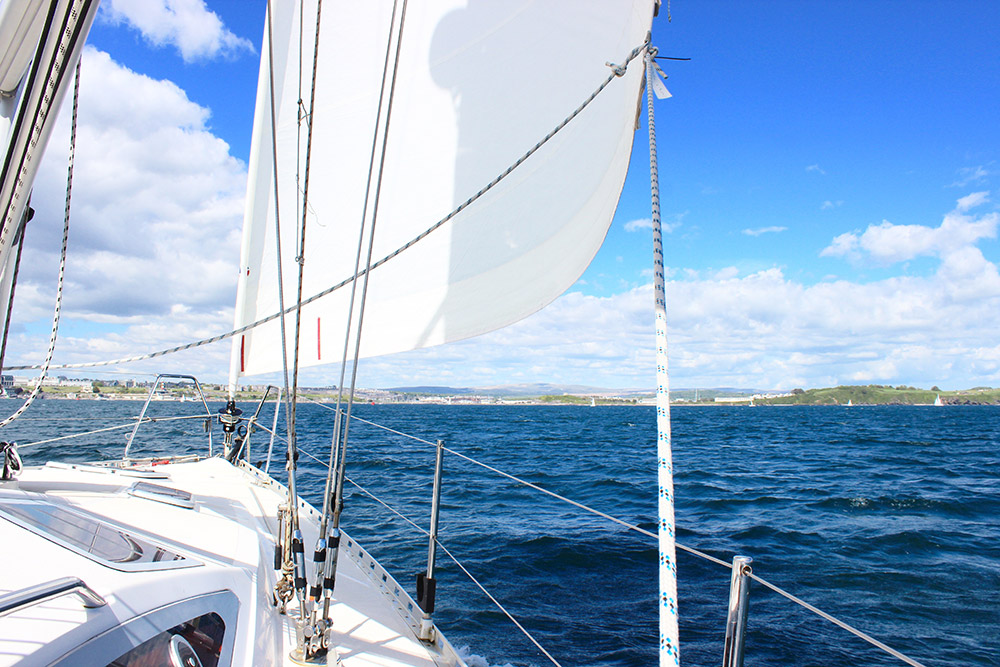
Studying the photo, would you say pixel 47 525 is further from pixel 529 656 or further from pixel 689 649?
pixel 689 649

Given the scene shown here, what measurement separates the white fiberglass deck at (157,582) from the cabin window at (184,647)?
0.7 inches

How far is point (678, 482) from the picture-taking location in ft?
38.0

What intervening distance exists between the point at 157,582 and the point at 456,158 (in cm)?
243

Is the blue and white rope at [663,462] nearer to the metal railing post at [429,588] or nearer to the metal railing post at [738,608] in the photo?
the metal railing post at [738,608]

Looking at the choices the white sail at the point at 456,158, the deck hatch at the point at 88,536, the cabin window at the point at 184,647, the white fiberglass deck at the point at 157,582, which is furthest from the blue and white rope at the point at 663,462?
the deck hatch at the point at 88,536

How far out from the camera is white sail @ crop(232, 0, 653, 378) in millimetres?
2684

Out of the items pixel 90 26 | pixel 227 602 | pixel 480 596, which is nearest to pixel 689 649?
pixel 480 596

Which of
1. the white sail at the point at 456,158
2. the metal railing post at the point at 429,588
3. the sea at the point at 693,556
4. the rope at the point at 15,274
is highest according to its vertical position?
the white sail at the point at 456,158

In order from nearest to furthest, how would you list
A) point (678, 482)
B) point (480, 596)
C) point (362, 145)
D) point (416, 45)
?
1. point (416, 45)
2. point (362, 145)
3. point (480, 596)
4. point (678, 482)

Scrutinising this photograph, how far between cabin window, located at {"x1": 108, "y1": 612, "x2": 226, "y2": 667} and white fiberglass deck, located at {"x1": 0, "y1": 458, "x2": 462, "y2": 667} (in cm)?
2

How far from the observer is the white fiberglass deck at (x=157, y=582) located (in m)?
1.18

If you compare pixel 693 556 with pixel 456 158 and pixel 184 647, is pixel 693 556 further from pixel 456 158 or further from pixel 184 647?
pixel 184 647

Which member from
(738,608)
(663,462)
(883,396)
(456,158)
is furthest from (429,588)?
(883,396)

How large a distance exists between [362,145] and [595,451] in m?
15.9
